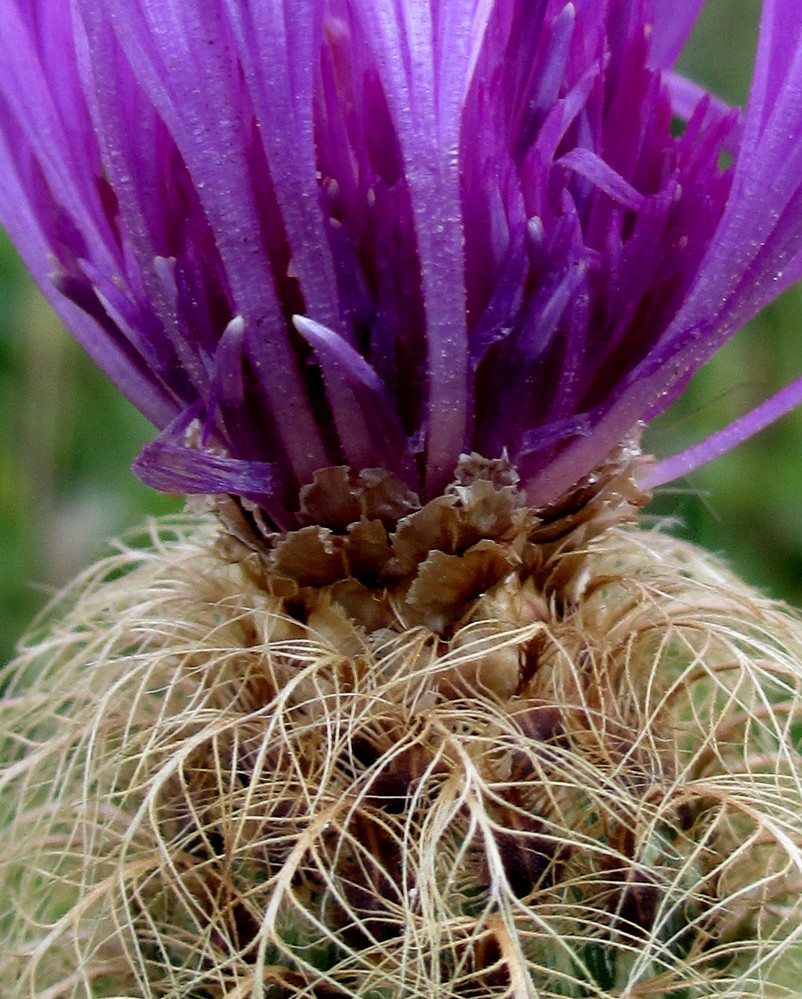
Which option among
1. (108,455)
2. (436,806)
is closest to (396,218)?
(436,806)

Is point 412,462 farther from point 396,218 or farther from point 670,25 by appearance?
point 670,25

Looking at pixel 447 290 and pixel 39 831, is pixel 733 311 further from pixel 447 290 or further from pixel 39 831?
pixel 39 831

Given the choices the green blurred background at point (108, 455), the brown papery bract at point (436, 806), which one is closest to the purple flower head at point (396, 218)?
the brown papery bract at point (436, 806)

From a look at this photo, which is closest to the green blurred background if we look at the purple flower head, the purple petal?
the purple petal

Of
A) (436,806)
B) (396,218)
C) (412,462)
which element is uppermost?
(396,218)

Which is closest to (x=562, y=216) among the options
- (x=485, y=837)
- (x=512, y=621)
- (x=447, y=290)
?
(x=447, y=290)

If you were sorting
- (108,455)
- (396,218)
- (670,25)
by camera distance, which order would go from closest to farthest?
(396,218) → (670,25) → (108,455)

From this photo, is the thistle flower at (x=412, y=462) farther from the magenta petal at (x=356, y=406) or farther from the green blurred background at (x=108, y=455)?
the green blurred background at (x=108, y=455)
